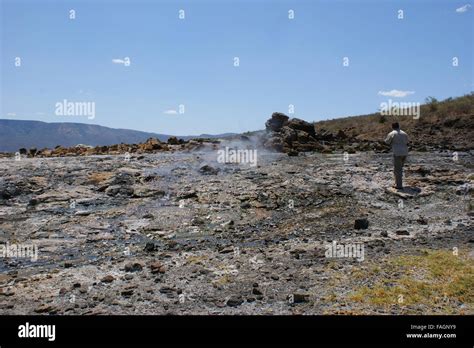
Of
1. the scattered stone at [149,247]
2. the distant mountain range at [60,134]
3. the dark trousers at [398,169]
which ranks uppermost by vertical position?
the distant mountain range at [60,134]

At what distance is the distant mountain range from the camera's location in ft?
444

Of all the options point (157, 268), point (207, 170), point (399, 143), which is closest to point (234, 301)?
point (157, 268)

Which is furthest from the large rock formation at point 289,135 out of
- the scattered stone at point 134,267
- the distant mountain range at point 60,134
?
the distant mountain range at point 60,134

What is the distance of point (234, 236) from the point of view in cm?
977

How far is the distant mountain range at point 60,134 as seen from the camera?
13538 centimetres

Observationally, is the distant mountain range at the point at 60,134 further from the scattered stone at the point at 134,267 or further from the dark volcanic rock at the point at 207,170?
the scattered stone at the point at 134,267

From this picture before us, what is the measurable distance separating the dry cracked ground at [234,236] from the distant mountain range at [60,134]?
12054 centimetres

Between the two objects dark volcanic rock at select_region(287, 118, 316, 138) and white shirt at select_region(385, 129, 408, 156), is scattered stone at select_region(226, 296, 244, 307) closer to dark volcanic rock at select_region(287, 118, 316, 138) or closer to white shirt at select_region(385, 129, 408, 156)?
white shirt at select_region(385, 129, 408, 156)

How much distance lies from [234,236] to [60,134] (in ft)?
481

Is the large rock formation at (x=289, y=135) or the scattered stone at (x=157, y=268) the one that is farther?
the large rock formation at (x=289, y=135)
